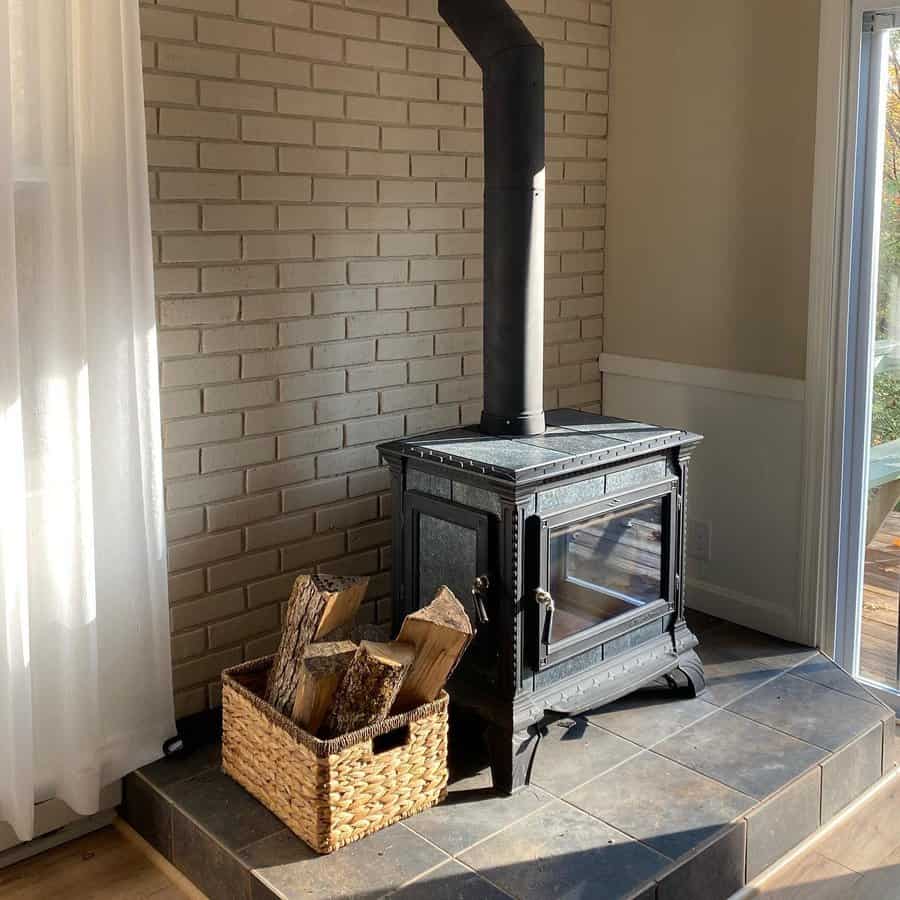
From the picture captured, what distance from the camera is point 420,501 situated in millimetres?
2736

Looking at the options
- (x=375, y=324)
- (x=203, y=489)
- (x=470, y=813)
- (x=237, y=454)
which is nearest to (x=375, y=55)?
(x=375, y=324)

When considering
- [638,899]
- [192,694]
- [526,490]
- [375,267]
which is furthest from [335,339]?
[638,899]

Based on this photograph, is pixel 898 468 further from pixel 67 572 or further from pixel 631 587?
pixel 67 572

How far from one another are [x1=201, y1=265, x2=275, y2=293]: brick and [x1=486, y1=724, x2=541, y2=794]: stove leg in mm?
1220

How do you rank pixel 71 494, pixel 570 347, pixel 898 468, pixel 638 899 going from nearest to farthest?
pixel 638 899
pixel 71 494
pixel 898 468
pixel 570 347

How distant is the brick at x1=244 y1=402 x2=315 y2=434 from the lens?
286 centimetres

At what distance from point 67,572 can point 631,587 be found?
137cm

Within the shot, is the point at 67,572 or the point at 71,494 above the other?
the point at 71,494

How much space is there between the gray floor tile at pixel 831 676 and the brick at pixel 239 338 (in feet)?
5.67

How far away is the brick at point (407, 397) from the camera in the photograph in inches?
125

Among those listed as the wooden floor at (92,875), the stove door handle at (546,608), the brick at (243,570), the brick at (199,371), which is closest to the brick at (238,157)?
the brick at (199,371)

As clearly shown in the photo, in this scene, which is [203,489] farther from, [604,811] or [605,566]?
[604,811]

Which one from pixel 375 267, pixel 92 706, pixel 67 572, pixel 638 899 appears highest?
pixel 375 267

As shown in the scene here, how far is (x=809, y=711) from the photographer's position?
116 inches
